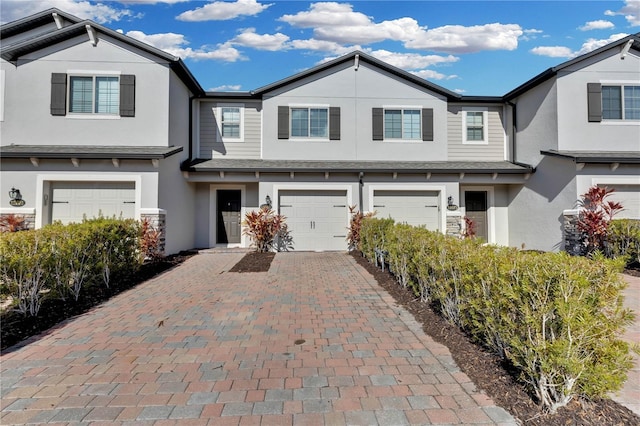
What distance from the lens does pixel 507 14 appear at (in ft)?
33.4

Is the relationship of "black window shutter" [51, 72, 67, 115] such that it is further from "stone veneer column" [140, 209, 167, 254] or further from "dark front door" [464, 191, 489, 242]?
"dark front door" [464, 191, 489, 242]

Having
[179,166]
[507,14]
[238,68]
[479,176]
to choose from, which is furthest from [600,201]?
[238,68]

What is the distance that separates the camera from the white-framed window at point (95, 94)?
10.1m

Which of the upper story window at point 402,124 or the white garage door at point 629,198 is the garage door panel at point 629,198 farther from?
the upper story window at point 402,124

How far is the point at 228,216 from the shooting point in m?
12.7

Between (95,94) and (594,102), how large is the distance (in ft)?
53.5

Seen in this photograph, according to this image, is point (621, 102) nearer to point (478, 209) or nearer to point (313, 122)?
point (478, 209)

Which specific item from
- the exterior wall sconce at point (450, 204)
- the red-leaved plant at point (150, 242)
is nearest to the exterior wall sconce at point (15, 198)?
the red-leaved plant at point (150, 242)

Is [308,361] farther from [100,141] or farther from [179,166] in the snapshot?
[100,141]

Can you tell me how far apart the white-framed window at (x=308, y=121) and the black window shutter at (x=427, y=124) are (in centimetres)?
376

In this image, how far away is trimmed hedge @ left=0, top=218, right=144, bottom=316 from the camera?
4.52 meters

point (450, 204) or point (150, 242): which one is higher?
point (450, 204)

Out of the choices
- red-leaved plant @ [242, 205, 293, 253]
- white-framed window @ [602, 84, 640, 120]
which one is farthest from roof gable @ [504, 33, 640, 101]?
red-leaved plant @ [242, 205, 293, 253]

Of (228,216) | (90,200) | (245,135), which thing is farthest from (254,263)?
(245,135)
